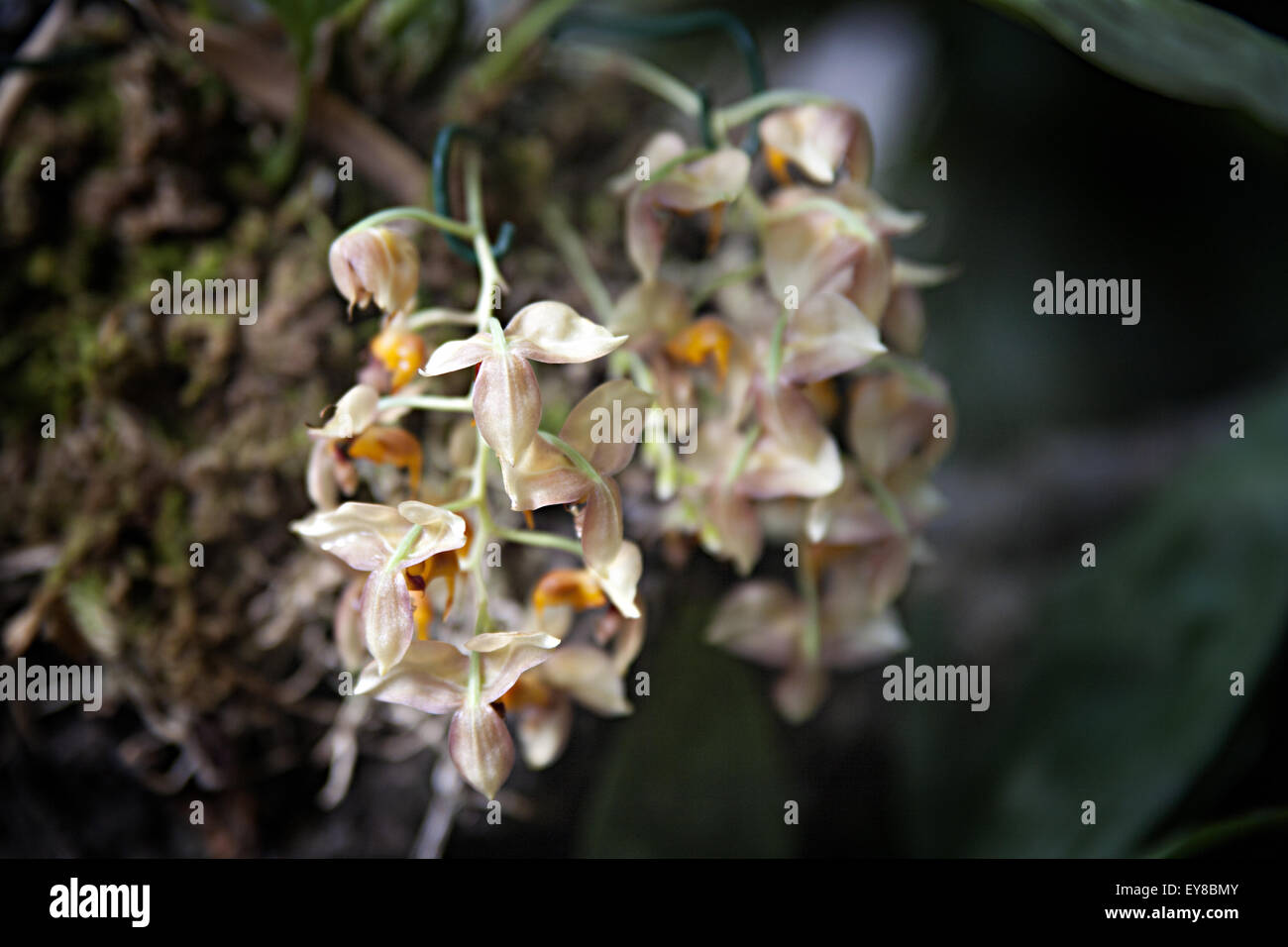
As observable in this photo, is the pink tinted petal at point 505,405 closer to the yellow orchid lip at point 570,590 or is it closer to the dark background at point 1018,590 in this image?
the yellow orchid lip at point 570,590

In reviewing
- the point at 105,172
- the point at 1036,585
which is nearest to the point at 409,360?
the point at 105,172

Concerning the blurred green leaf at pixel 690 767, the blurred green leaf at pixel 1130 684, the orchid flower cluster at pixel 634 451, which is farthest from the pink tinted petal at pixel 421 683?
the blurred green leaf at pixel 1130 684

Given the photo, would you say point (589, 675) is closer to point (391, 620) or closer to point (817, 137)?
point (391, 620)

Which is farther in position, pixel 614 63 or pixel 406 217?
pixel 614 63

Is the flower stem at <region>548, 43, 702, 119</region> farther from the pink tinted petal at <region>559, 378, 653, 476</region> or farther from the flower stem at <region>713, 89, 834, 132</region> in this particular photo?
the pink tinted petal at <region>559, 378, 653, 476</region>

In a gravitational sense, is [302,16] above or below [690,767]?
above

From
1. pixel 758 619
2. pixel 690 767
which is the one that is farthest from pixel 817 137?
pixel 690 767

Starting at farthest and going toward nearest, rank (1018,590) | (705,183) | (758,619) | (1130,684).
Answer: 1. (1018,590)
2. (1130,684)
3. (758,619)
4. (705,183)

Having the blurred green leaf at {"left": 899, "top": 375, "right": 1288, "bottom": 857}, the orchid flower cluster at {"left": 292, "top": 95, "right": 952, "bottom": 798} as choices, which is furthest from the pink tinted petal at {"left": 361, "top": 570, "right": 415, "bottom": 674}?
the blurred green leaf at {"left": 899, "top": 375, "right": 1288, "bottom": 857}
